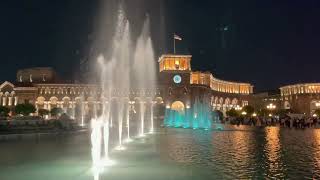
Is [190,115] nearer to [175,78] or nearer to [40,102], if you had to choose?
[175,78]

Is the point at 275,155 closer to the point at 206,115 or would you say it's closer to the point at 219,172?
the point at 219,172

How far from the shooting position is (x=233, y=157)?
822 inches

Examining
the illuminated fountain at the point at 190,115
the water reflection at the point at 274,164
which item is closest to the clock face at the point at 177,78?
the illuminated fountain at the point at 190,115

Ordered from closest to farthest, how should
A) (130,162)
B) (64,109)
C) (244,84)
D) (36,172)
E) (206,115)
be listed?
1. (36,172)
2. (130,162)
3. (206,115)
4. (64,109)
5. (244,84)

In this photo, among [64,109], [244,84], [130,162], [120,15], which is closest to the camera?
[130,162]

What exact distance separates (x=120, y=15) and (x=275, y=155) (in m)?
36.9

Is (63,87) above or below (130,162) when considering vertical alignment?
above

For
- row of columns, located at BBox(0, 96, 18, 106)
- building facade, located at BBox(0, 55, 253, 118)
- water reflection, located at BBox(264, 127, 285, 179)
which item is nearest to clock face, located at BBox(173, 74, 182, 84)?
Answer: building facade, located at BBox(0, 55, 253, 118)

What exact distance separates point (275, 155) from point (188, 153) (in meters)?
4.53

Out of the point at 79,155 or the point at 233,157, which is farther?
the point at 79,155

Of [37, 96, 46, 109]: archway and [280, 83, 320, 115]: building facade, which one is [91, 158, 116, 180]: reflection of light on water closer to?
[37, 96, 46, 109]: archway

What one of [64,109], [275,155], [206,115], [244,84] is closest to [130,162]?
[275,155]

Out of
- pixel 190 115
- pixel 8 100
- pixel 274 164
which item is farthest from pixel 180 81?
pixel 274 164

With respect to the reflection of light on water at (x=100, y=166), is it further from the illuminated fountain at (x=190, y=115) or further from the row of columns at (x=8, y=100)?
the row of columns at (x=8, y=100)
